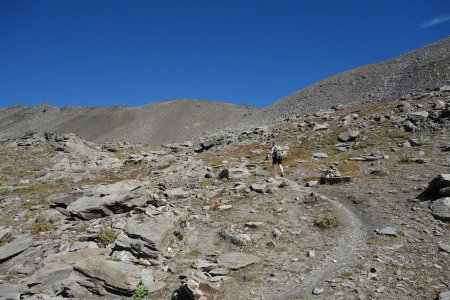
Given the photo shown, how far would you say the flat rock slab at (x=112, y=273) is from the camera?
12.0 meters

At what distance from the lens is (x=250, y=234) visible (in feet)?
51.1

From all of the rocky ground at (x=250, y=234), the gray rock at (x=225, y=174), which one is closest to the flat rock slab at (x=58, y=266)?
the rocky ground at (x=250, y=234)

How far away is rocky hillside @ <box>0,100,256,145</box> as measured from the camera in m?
111

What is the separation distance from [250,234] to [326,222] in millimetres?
3464

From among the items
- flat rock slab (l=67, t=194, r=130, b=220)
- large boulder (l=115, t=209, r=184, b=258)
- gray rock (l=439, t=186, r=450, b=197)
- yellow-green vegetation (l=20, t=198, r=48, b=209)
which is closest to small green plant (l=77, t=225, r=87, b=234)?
flat rock slab (l=67, t=194, r=130, b=220)

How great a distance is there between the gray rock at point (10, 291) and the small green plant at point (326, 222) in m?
12.1

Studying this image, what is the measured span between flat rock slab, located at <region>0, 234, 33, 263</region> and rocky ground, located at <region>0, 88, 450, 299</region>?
0.17 ft

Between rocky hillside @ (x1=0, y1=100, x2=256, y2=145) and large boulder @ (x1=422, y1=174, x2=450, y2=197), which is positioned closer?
large boulder @ (x1=422, y1=174, x2=450, y2=197)

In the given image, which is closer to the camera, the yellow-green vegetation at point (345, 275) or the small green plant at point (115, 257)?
the yellow-green vegetation at point (345, 275)

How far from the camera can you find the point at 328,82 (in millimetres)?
92688

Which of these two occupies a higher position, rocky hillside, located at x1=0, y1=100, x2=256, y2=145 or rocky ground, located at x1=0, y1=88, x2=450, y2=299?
rocky hillside, located at x1=0, y1=100, x2=256, y2=145

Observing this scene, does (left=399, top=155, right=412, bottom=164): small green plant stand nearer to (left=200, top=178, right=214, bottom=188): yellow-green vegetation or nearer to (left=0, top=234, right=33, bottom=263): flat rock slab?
(left=200, top=178, right=214, bottom=188): yellow-green vegetation

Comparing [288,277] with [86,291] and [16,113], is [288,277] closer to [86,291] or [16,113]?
[86,291]

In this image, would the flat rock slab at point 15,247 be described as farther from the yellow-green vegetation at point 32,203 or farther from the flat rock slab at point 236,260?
the flat rock slab at point 236,260
